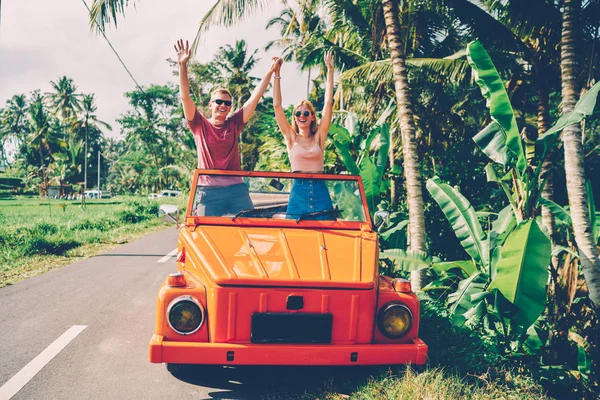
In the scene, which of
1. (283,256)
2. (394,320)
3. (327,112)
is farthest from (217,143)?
(394,320)

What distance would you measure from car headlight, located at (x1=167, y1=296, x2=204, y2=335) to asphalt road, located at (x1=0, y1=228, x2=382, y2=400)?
58cm

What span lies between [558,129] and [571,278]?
1805mm

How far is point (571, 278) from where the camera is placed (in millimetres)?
5000

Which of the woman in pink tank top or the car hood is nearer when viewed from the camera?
the car hood

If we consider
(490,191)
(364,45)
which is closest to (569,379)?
(490,191)

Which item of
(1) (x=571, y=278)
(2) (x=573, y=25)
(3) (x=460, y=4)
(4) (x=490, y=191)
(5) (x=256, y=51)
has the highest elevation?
(5) (x=256, y=51)

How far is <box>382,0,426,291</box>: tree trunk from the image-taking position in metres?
5.79

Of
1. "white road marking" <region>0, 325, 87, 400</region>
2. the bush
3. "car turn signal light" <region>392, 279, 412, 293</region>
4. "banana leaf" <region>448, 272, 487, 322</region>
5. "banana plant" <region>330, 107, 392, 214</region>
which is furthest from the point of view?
the bush

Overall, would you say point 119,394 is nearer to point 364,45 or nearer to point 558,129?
point 558,129

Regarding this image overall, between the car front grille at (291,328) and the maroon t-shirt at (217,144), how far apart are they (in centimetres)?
148

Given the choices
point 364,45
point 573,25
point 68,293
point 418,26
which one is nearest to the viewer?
point 573,25

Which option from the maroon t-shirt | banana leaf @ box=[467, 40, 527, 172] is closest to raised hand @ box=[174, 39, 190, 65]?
the maroon t-shirt

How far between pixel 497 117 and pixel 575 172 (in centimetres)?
124

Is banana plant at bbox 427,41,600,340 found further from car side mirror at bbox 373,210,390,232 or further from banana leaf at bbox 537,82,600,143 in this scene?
car side mirror at bbox 373,210,390,232
